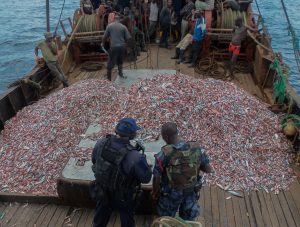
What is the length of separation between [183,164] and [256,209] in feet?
7.72

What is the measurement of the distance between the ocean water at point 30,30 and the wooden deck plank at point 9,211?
44.6 feet

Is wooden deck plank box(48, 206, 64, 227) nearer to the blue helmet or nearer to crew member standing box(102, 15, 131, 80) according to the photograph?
the blue helmet

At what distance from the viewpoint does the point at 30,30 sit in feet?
104

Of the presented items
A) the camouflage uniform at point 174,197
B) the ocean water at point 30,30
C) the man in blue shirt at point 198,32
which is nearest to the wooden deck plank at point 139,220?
the camouflage uniform at point 174,197

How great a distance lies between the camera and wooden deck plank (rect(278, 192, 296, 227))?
5.18m

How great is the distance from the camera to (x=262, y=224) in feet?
16.9

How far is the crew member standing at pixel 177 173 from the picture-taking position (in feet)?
12.5

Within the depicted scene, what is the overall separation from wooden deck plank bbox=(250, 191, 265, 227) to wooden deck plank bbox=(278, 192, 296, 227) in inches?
16.5

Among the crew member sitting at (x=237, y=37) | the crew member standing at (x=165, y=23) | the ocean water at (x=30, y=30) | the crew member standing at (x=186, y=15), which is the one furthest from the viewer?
the ocean water at (x=30, y=30)

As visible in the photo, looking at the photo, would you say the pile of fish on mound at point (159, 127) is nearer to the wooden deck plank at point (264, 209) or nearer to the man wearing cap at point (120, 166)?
the wooden deck plank at point (264, 209)

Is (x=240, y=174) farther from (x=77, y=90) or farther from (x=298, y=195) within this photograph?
(x=77, y=90)

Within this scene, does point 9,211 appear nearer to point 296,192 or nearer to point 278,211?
point 278,211

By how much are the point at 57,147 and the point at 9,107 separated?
2876 mm

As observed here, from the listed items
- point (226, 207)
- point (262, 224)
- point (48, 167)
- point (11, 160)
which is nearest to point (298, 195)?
point (262, 224)
